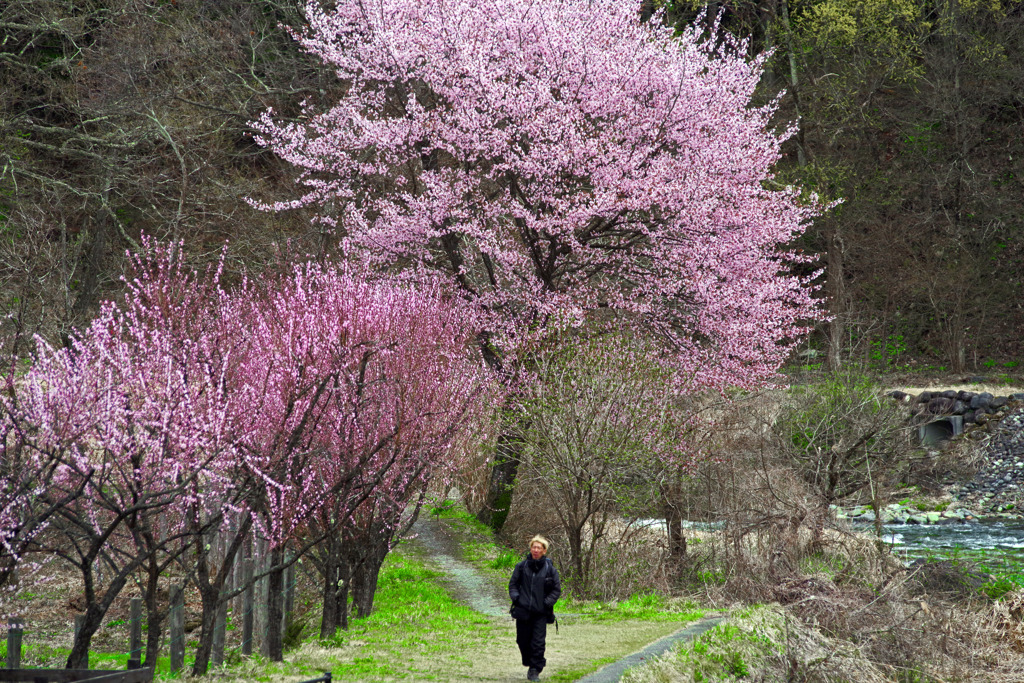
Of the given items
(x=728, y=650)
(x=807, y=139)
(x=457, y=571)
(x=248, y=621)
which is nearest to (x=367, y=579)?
(x=457, y=571)

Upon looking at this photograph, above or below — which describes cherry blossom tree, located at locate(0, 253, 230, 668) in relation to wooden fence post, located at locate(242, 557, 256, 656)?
above

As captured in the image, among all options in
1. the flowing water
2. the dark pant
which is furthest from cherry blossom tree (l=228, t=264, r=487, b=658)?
the flowing water

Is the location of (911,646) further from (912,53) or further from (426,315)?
(912,53)

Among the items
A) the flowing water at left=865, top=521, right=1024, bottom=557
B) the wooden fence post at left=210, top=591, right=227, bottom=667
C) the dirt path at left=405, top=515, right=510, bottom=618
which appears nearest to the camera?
the wooden fence post at left=210, top=591, right=227, bottom=667

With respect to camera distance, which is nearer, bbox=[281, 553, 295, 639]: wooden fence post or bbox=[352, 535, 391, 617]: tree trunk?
bbox=[281, 553, 295, 639]: wooden fence post

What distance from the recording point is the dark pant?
8820mm

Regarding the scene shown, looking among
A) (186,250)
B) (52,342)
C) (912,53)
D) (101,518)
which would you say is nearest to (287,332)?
(101,518)

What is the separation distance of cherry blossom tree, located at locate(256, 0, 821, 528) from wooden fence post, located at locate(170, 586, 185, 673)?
6922 mm

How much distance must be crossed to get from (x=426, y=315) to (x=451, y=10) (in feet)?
20.2

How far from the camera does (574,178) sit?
17438mm

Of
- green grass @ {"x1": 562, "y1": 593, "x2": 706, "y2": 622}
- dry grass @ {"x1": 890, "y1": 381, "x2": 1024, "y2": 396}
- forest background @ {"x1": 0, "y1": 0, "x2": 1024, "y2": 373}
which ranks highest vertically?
forest background @ {"x1": 0, "y1": 0, "x2": 1024, "y2": 373}

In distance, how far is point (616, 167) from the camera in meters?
16.7

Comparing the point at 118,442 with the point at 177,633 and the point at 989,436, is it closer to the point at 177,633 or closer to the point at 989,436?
the point at 177,633

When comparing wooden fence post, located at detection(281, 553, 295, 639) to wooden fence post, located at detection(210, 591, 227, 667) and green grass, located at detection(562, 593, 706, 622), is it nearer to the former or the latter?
wooden fence post, located at detection(210, 591, 227, 667)
